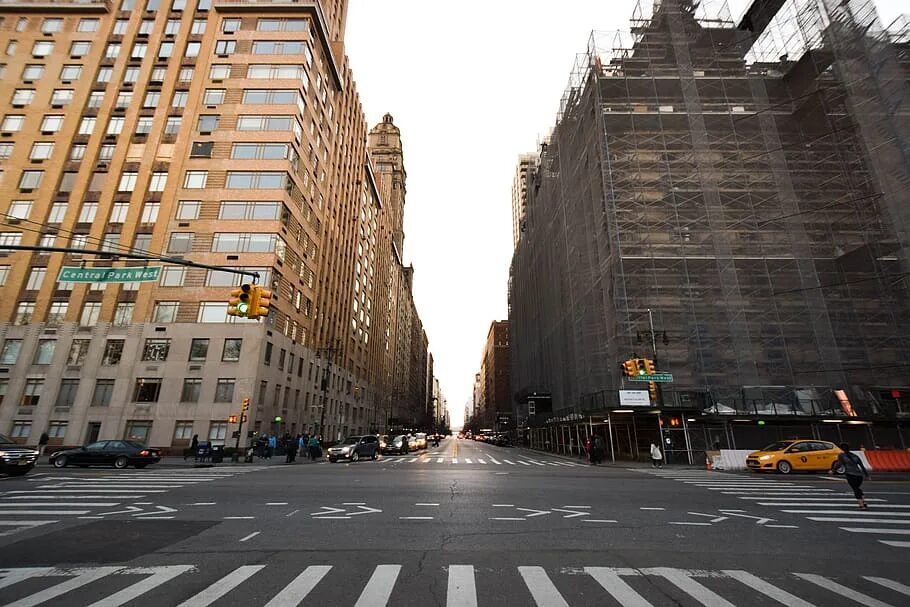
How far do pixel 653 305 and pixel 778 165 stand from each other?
13056 millimetres

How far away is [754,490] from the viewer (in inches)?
587

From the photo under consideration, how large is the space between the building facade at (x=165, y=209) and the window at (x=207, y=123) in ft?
0.63

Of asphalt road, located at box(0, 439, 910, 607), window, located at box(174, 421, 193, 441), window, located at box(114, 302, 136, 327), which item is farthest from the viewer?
window, located at box(114, 302, 136, 327)

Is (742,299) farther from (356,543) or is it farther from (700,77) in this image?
(356,543)

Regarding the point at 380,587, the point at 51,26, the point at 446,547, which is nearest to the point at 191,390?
the point at 446,547

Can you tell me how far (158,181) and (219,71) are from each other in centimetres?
1290

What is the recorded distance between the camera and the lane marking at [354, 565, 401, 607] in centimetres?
497

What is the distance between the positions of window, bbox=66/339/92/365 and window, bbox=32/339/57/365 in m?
1.39

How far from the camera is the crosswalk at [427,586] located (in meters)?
5.07

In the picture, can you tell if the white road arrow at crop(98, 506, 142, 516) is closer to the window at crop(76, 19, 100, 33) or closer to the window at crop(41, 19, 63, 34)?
the window at crop(76, 19, 100, 33)

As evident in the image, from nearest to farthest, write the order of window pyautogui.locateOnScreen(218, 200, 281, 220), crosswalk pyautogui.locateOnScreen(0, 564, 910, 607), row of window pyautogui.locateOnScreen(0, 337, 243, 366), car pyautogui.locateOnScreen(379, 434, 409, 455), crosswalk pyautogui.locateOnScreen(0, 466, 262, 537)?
crosswalk pyautogui.locateOnScreen(0, 564, 910, 607) < crosswalk pyautogui.locateOnScreen(0, 466, 262, 537) < row of window pyautogui.locateOnScreen(0, 337, 243, 366) < window pyautogui.locateOnScreen(218, 200, 281, 220) < car pyautogui.locateOnScreen(379, 434, 409, 455)

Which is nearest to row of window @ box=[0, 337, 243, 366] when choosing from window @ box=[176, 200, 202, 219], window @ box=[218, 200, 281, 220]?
window @ box=[218, 200, 281, 220]

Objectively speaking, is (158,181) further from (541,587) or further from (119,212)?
(541,587)

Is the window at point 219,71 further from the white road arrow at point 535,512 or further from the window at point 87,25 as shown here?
the white road arrow at point 535,512
